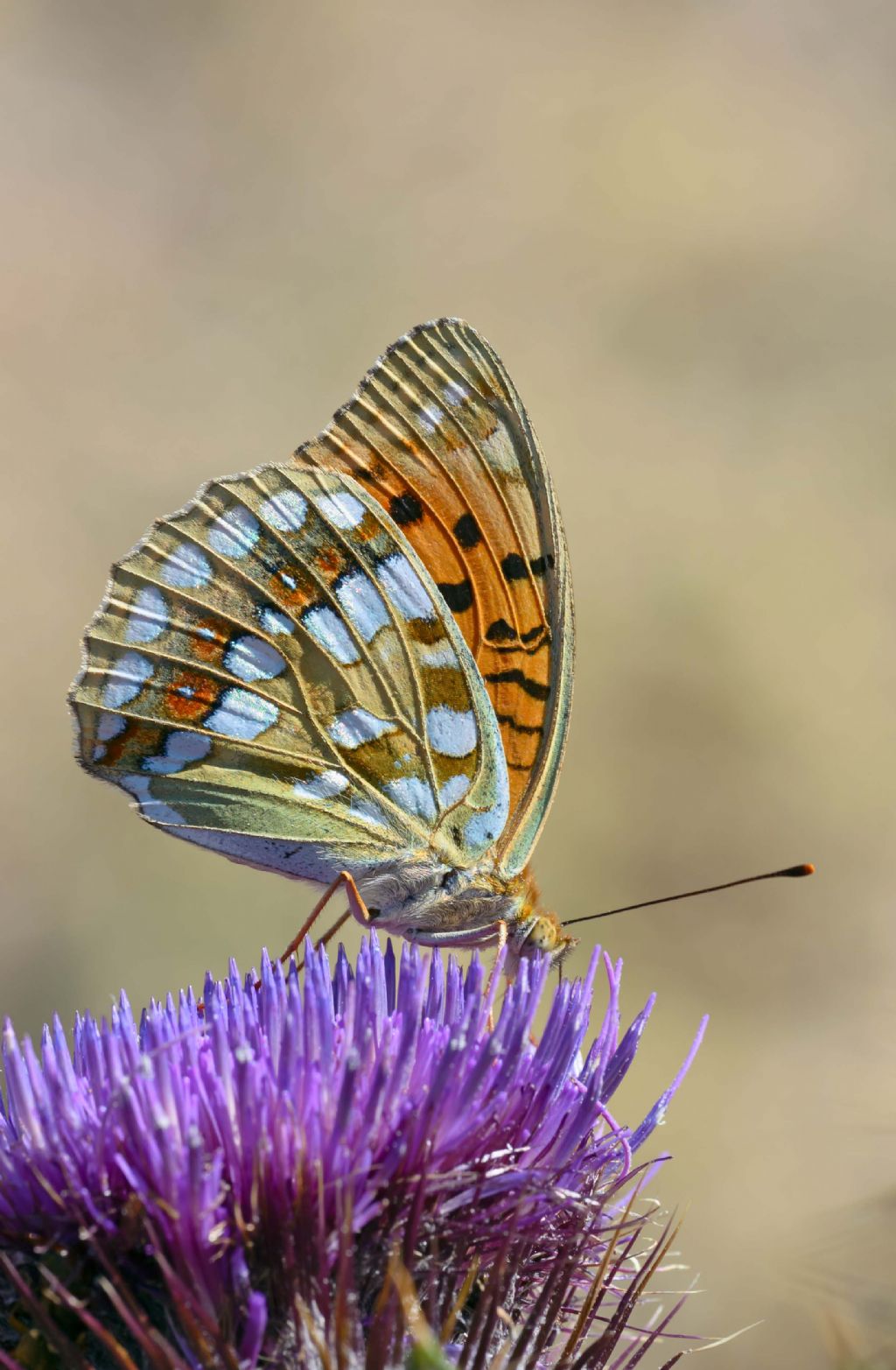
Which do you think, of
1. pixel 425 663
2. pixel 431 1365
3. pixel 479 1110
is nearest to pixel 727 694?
pixel 425 663

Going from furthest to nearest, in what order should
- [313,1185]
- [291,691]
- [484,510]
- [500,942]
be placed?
[484,510] < [291,691] < [500,942] < [313,1185]

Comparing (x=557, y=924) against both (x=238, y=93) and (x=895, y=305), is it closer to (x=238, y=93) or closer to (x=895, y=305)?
(x=895, y=305)

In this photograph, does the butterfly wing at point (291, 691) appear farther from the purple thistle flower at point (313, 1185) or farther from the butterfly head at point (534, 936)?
the purple thistle flower at point (313, 1185)

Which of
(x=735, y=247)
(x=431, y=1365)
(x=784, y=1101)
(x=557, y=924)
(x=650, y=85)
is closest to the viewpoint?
(x=431, y=1365)

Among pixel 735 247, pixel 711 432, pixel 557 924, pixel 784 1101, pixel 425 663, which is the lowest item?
pixel 784 1101

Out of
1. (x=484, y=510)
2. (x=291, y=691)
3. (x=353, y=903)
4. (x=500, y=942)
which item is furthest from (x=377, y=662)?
(x=500, y=942)

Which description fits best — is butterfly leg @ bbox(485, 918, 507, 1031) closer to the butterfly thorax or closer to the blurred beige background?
the butterfly thorax

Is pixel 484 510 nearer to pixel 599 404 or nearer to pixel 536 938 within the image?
A: pixel 536 938
